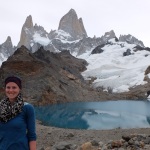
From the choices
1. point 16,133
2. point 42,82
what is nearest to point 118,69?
point 42,82

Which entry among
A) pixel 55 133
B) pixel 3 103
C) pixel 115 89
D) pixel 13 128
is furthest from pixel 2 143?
pixel 115 89

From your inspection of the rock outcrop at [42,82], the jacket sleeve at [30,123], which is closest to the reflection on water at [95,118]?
the rock outcrop at [42,82]

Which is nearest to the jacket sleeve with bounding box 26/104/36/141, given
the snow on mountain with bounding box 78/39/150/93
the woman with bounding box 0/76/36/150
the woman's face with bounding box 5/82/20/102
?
the woman with bounding box 0/76/36/150

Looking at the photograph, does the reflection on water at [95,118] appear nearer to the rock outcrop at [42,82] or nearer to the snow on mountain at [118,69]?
the rock outcrop at [42,82]

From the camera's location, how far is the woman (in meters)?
5.41

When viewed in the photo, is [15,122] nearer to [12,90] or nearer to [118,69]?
[12,90]

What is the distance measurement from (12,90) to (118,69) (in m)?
162

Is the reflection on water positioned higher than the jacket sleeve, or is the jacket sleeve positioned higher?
the jacket sleeve

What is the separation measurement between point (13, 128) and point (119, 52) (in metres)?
195

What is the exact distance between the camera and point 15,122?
214 inches

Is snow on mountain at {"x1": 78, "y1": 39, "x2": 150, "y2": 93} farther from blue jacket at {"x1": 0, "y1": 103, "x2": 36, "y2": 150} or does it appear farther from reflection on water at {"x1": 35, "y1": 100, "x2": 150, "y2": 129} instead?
blue jacket at {"x1": 0, "y1": 103, "x2": 36, "y2": 150}

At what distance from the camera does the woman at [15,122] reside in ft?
17.8

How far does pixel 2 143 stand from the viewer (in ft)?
17.9

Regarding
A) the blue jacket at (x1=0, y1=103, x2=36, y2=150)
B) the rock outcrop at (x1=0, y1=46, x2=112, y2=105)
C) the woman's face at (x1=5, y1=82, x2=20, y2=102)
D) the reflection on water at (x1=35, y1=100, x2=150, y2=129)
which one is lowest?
the reflection on water at (x1=35, y1=100, x2=150, y2=129)
